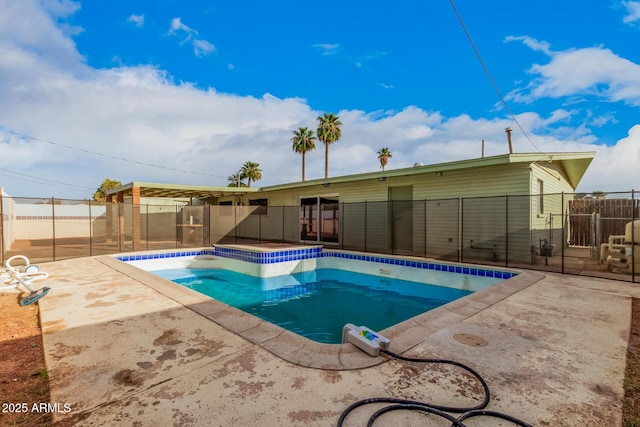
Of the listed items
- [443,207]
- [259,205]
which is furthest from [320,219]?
[443,207]

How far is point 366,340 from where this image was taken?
7.97ft

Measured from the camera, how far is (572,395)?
1.86 metres

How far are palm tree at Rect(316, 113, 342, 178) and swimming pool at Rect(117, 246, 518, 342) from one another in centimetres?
1496

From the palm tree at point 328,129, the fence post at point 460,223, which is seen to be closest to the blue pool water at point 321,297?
the fence post at point 460,223

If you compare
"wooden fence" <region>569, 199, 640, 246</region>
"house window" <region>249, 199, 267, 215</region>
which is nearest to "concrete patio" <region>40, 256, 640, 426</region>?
"wooden fence" <region>569, 199, 640, 246</region>

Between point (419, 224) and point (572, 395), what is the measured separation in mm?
7537

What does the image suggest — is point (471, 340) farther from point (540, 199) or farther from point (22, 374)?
point (540, 199)

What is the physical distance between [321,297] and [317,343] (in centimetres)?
382

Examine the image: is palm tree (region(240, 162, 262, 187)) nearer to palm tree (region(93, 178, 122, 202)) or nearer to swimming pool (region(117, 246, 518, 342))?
palm tree (region(93, 178, 122, 202))

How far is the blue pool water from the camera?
4.84 m

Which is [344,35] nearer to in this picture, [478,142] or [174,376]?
[174,376]

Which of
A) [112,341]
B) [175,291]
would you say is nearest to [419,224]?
[175,291]

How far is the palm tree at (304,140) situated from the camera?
23.6 meters

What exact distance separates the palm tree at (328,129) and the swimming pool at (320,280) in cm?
1496
